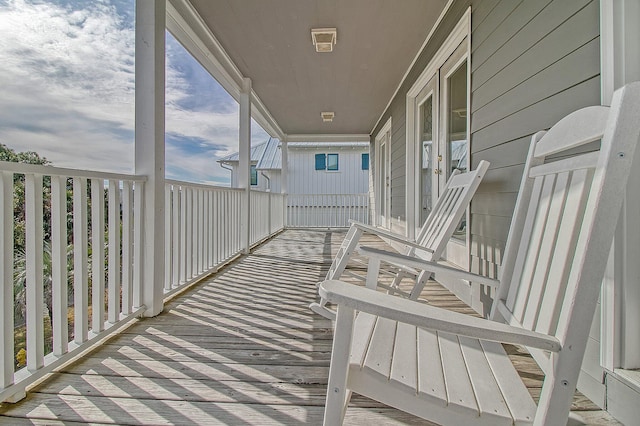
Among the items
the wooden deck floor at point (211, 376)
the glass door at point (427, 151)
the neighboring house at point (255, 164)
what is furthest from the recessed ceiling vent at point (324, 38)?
the neighboring house at point (255, 164)

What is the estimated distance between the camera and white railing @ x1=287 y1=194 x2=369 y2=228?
10883mm

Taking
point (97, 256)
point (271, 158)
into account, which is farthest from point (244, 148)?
point (271, 158)

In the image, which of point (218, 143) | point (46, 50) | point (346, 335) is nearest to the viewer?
point (346, 335)

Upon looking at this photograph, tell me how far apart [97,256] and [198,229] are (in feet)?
4.36

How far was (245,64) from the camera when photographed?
4066 mm

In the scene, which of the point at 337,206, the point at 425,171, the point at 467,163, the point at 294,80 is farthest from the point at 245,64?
the point at 337,206

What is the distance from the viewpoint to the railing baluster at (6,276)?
1.21m

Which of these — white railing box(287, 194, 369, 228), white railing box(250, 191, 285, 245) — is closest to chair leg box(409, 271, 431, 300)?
white railing box(250, 191, 285, 245)

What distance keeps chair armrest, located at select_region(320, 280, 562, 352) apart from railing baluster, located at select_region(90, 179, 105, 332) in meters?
1.55

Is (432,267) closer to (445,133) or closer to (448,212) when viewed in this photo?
(448,212)

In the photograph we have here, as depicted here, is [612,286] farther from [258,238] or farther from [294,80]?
[258,238]

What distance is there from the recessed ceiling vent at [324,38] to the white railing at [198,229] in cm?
176

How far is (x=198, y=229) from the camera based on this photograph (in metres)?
3.07

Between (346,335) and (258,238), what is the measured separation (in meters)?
5.24
